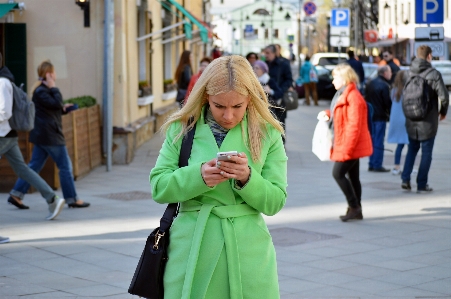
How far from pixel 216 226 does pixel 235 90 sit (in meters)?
0.56

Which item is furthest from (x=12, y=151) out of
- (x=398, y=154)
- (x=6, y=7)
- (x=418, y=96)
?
(x=398, y=154)

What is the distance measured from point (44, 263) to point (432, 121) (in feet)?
20.1

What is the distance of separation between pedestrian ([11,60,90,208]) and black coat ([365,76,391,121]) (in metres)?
5.93

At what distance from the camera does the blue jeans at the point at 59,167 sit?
421 inches

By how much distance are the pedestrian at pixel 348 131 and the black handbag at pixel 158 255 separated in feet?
20.1

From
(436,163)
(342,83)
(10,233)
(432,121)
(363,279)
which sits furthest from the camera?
(436,163)

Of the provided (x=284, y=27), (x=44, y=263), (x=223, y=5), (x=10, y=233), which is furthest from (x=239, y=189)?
(x=223, y=5)

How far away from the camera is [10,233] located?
30.1 ft

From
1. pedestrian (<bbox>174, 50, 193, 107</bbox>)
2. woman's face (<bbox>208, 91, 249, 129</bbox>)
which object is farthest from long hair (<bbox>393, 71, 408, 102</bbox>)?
woman's face (<bbox>208, 91, 249, 129</bbox>)

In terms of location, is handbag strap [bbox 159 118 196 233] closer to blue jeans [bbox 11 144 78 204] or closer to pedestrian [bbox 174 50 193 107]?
blue jeans [bbox 11 144 78 204]

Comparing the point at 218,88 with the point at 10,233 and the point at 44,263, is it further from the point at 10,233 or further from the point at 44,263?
the point at 10,233

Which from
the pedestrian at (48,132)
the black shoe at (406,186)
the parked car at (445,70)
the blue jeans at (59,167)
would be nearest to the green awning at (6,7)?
the pedestrian at (48,132)

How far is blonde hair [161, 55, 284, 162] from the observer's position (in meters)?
3.64

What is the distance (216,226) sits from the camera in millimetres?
3688
